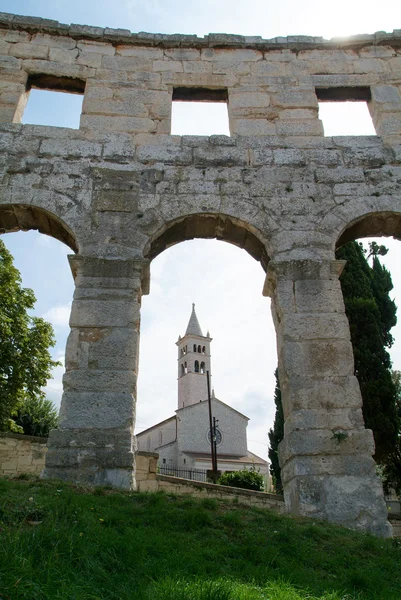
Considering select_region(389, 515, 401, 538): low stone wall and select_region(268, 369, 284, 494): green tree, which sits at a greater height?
select_region(268, 369, 284, 494): green tree

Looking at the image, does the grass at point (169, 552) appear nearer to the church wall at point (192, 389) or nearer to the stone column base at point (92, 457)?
the stone column base at point (92, 457)

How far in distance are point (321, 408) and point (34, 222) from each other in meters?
4.83

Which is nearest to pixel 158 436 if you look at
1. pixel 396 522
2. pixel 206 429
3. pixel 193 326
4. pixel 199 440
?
pixel 199 440

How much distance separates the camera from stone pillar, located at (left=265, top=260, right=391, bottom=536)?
5.32 m

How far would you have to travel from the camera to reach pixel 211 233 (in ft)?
24.7

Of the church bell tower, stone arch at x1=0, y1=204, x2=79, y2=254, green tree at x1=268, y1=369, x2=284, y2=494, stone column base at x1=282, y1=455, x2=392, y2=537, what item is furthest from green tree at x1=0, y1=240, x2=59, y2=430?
the church bell tower

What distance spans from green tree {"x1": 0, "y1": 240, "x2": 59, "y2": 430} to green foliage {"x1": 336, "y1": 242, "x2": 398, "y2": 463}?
9585 mm

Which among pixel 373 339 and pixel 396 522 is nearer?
pixel 396 522

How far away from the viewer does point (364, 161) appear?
7785mm

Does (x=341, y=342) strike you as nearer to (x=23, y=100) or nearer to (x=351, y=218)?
(x=351, y=218)

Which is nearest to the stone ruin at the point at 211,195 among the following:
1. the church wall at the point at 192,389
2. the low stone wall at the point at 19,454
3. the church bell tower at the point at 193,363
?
the low stone wall at the point at 19,454

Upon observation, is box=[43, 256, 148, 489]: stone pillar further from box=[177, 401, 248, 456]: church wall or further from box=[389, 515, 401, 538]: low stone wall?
box=[177, 401, 248, 456]: church wall

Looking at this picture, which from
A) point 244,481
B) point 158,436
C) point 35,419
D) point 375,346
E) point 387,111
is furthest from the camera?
point 158,436

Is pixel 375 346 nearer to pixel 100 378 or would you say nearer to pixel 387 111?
pixel 387 111
